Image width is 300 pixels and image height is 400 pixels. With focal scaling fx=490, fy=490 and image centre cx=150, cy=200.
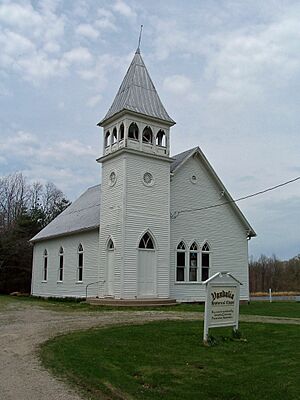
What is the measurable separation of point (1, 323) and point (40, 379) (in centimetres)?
780

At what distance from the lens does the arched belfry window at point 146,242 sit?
24.3m

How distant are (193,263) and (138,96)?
9.58m

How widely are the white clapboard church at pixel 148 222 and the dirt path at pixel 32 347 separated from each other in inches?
253

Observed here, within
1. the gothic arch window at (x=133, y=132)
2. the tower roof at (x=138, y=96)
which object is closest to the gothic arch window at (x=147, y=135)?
the gothic arch window at (x=133, y=132)

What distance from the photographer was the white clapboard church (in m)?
24.0

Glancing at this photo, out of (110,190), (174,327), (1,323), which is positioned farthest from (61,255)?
(174,327)

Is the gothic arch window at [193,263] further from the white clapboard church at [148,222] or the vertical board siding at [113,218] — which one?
the vertical board siding at [113,218]

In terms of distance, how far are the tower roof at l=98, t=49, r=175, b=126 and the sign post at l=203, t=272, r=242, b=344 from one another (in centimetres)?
1361

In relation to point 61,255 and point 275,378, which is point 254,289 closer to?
point 61,255

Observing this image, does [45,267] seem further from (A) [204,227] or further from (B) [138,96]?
(B) [138,96]

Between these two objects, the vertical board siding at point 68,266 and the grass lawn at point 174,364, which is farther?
the vertical board siding at point 68,266

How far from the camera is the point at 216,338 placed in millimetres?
12219

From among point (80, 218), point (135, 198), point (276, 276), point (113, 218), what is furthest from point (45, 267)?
point (276, 276)

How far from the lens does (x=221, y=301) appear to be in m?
12.8
